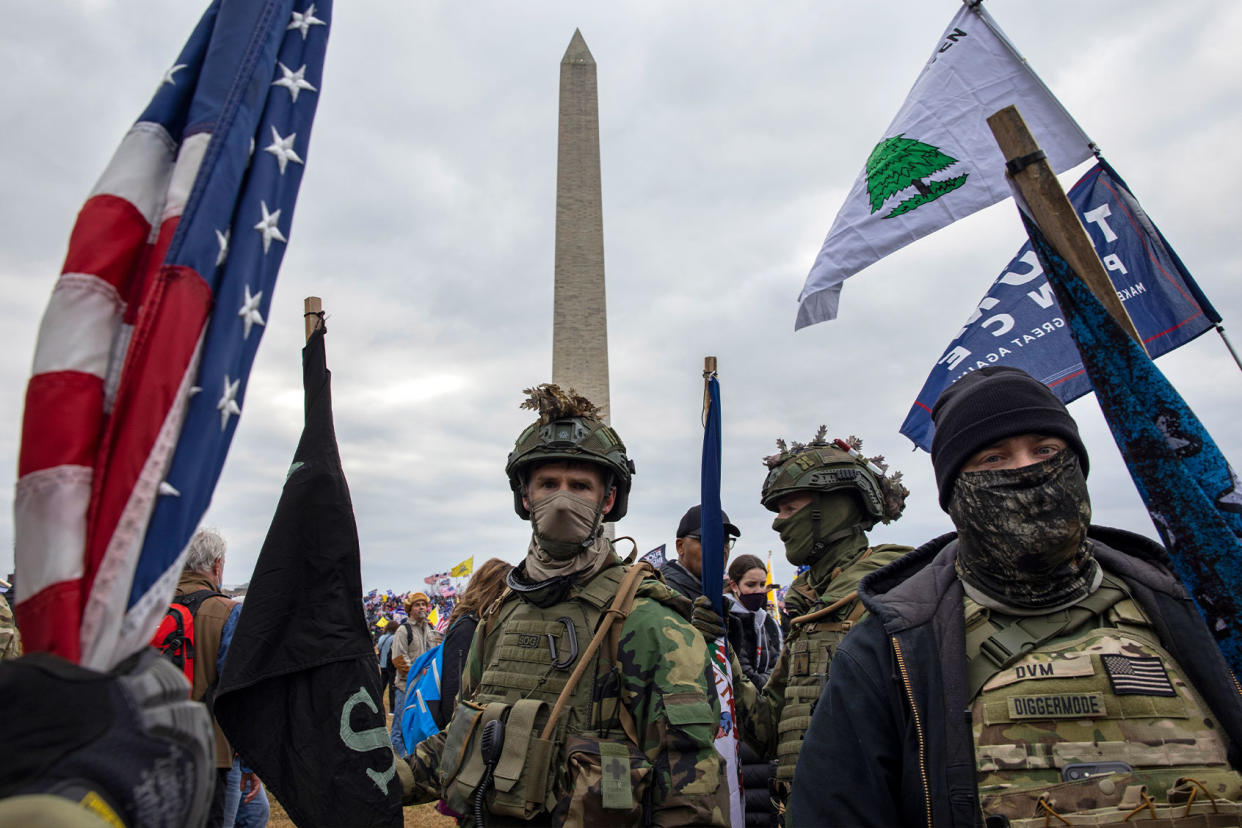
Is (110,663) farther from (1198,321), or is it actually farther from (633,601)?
(1198,321)

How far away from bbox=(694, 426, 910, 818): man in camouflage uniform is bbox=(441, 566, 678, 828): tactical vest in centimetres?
75

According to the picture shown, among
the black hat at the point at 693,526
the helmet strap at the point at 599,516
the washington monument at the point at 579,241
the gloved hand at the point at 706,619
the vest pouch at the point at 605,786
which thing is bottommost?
the vest pouch at the point at 605,786

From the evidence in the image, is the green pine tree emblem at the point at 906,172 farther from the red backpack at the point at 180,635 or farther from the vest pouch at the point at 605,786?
the red backpack at the point at 180,635

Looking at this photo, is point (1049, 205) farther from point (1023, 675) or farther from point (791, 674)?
point (791, 674)

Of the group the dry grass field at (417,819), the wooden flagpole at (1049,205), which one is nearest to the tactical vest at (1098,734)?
the wooden flagpole at (1049,205)

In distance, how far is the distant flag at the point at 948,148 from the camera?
334 centimetres

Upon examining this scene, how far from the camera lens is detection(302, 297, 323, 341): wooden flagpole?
2.65m

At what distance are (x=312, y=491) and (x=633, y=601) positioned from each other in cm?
118

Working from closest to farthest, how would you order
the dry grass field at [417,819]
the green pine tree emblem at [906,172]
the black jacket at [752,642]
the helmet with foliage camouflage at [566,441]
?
the helmet with foliage camouflage at [566,441] → the green pine tree emblem at [906,172] → the black jacket at [752,642] → the dry grass field at [417,819]

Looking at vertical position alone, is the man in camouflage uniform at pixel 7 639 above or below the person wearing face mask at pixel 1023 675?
above

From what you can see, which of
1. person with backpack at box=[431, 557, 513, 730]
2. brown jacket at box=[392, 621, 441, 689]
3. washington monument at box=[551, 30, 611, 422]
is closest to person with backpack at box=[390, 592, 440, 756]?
brown jacket at box=[392, 621, 441, 689]

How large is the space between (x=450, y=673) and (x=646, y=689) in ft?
6.11

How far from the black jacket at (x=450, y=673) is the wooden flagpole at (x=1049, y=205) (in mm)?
3081

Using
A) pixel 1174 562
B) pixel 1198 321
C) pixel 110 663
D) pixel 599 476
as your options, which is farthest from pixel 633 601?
pixel 1198 321
